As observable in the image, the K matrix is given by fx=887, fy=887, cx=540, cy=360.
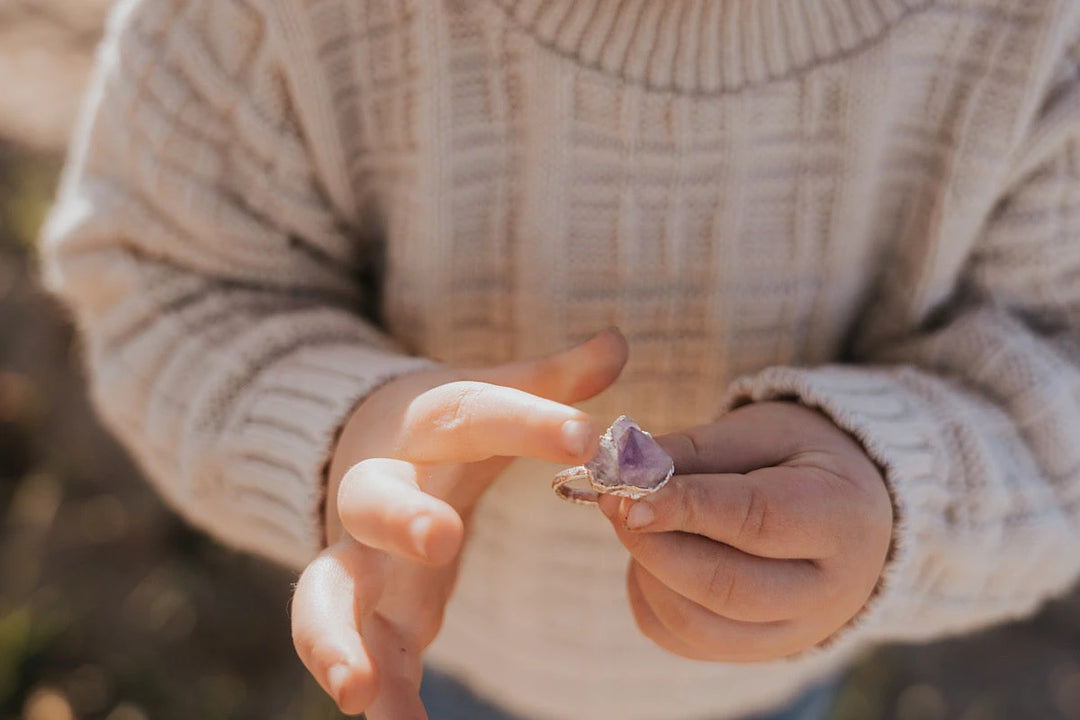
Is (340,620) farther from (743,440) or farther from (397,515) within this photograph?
(743,440)

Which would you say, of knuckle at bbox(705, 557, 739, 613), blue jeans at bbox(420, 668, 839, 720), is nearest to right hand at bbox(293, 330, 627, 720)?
knuckle at bbox(705, 557, 739, 613)

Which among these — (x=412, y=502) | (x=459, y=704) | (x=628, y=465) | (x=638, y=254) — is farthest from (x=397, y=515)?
(x=459, y=704)

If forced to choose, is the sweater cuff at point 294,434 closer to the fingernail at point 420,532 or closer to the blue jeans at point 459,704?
the fingernail at point 420,532

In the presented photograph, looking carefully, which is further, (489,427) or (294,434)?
(294,434)

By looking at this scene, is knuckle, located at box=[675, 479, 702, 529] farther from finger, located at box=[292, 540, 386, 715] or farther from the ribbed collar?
the ribbed collar

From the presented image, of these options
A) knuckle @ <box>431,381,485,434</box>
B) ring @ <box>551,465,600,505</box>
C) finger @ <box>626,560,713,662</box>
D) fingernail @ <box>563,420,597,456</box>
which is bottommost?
finger @ <box>626,560,713,662</box>

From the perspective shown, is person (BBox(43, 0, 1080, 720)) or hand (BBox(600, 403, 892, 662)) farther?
person (BBox(43, 0, 1080, 720))

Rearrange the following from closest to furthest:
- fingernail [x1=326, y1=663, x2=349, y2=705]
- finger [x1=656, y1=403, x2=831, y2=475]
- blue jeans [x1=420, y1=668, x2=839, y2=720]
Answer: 1. fingernail [x1=326, y1=663, x2=349, y2=705]
2. finger [x1=656, y1=403, x2=831, y2=475]
3. blue jeans [x1=420, y1=668, x2=839, y2=720]
